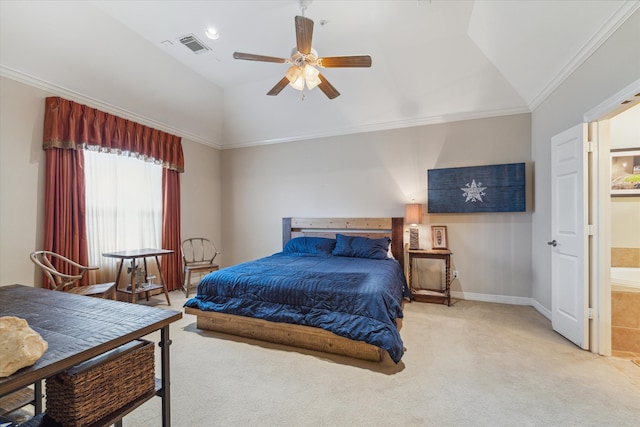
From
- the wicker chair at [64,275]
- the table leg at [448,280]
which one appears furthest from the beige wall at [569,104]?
the wicker chair at [64,275]

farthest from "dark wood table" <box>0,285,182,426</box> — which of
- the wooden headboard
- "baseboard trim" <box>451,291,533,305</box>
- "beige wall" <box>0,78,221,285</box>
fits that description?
"baseboard trim" <box>451,291,533,305</box>

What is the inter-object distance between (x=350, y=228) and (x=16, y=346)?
419 centimetres

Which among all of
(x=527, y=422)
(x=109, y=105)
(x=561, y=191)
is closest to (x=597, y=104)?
(x=561, y=191)

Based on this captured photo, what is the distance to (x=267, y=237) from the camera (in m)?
5.48

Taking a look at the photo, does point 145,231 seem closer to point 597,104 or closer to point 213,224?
point 213,224

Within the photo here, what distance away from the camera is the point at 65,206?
3.25 metres

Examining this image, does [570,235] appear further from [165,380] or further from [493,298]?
[165,380]

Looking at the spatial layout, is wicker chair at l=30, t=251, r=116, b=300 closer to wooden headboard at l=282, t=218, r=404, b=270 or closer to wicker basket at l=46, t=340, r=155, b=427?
wicker basket at l=46, t=340, r=155, b=427

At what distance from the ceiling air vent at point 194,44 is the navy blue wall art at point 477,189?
3.62 meters

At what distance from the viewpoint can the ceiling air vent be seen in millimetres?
3449

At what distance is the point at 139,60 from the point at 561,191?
5224 millimetres

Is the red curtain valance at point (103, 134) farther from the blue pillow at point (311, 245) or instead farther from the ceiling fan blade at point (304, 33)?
the ceiling fan blade at point (304, 33)

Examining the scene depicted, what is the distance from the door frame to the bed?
5.68 feet

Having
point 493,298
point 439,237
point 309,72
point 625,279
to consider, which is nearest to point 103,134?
point 309,72
